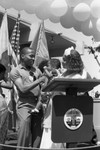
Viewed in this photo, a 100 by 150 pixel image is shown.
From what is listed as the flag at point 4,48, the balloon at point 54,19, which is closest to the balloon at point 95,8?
the balloon at point 54,19

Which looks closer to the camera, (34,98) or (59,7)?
(34,98)

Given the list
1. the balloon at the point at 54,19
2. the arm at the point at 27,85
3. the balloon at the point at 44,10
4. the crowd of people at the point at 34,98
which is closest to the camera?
the crowd of people at the point at 34,98

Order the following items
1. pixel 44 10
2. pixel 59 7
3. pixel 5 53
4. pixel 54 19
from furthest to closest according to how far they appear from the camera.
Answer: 1. pixel 5 53
2. pixel 54 19
3. pixel 44 10
4. pixel 59 7

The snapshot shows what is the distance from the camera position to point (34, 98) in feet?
12.0

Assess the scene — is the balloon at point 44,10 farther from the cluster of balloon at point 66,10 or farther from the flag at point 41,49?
the flag at point 41,49

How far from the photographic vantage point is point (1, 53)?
708cm

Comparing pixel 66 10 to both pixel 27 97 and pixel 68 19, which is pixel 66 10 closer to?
pixel 68 19

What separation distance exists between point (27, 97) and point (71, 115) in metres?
0.86

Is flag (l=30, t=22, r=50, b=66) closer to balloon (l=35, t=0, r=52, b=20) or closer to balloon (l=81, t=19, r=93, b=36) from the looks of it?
balloon (l=81, t=19, r=93, b=36)

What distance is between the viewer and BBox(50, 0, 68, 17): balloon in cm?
447

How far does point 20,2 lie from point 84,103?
2238 millimetres

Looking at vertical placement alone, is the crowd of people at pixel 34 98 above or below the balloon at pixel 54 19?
below

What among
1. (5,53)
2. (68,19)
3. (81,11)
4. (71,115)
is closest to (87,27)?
(68,19)

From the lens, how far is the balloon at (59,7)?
14.7 ft
